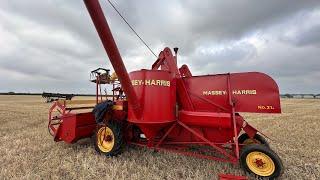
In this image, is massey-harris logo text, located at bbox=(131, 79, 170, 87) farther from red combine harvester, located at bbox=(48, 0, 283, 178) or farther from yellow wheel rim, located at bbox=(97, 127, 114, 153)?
yellow wheel rim, located at bbox=(97, 127, 114, 153)

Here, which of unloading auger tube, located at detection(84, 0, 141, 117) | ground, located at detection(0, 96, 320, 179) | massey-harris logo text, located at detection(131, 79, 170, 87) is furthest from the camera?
massey-harris logo text, located at detection(131, 79, 170, 87)

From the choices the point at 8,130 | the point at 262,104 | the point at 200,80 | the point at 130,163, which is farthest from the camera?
the point at 8,130

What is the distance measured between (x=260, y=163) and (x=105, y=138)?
139 inches

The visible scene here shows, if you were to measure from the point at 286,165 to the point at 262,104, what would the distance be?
1.39m

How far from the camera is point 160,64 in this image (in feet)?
20.7

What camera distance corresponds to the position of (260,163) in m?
4.34

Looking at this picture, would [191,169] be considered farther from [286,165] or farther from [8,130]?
[8,130]

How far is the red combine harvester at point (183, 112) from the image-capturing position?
4477 mm

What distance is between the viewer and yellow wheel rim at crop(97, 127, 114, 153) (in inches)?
233

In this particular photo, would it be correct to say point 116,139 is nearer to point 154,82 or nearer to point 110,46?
point 154,82

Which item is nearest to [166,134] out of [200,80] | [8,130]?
[200,80]

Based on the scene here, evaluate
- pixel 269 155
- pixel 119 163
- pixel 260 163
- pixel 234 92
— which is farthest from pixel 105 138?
pixel 269 155

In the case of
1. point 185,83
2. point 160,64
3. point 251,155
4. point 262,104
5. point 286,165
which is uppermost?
point 160,64

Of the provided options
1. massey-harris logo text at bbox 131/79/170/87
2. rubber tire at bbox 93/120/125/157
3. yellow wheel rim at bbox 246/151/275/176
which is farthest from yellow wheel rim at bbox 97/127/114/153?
yellow wheel rim at bbox 246/151/275/176
